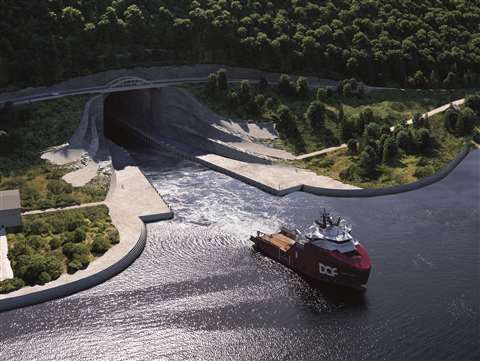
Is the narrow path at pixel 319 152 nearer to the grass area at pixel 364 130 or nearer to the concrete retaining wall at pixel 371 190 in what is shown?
the grass area at pixel 364 130

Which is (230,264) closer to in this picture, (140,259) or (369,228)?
(140,259)

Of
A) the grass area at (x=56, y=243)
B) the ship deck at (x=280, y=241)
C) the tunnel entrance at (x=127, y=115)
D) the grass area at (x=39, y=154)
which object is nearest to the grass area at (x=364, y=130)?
the tunnel entrance at (x=127, y=115)

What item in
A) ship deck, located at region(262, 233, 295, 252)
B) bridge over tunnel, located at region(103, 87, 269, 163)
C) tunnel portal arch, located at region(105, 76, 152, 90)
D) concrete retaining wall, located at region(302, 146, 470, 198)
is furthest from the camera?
tunnel portal arch, located at region(105, 76, 152, 90)

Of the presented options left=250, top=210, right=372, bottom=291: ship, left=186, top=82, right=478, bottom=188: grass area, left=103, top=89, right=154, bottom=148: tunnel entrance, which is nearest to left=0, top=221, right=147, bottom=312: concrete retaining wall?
left=250, top=210, right=372, bottom=291: ship

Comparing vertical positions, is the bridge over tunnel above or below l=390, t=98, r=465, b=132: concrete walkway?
below

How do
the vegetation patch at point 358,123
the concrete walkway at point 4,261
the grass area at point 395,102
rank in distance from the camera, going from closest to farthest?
the concrete walkway at point 4,261 → the vegetation patch at point 358,123 → the grass area at point 395,102

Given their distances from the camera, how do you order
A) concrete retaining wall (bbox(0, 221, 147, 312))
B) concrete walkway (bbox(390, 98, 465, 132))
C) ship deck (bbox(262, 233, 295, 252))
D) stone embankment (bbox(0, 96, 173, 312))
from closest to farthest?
concrete retaining wall (bbox(0, 221, 147, 312)) < stone embankment (bbox(0, 96, 173, 312)) < ship deck (bbox(262, 233, 295, 252)) < concrete walkway (bbox(390, 98, 465, 132))

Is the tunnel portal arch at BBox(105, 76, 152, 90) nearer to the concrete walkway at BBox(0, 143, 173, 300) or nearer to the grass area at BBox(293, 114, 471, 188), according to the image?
the concrete walkway at BBox(0, 143, 173, 300)
